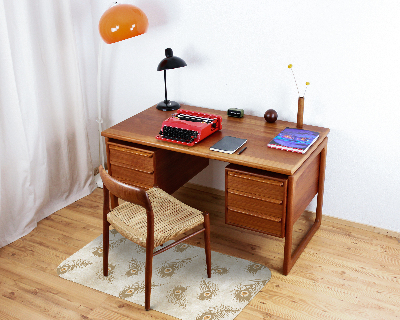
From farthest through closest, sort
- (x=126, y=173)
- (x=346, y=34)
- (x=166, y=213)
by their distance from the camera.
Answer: (x=126, y=173), (x=346, y=34), (x=166, y=213)

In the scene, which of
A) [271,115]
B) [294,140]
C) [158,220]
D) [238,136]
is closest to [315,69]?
[271,115]

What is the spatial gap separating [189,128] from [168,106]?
56 centimetres

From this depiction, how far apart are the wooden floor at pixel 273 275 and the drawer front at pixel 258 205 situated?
1.21 ft

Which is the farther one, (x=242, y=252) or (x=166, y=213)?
(x=242, y=252)

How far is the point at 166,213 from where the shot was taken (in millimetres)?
2381

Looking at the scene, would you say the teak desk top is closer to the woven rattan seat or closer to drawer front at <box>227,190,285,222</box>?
drawer front at <box>227,190,285,222</box>

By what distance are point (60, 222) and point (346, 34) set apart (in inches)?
84.8

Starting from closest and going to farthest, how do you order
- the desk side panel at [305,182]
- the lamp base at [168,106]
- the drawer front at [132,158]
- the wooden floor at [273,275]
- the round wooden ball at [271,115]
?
the wooden floor at [273,275] < the desk side panel at [305,182] < the drawer front at [132,158] < the round wooden ball at [271,115] < the lamp base at [168,106]

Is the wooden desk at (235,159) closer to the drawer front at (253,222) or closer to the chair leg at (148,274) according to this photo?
the drawer front at (253,222)

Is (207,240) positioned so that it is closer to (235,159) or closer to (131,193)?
(235,159)

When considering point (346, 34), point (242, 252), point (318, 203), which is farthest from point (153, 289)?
point (346, 34)

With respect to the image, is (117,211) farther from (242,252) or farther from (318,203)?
(318,203)

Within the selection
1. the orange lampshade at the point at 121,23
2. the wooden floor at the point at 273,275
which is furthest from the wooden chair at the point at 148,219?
the orange lampshade at the point at 121,23

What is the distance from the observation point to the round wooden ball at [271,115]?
9.20 ft
